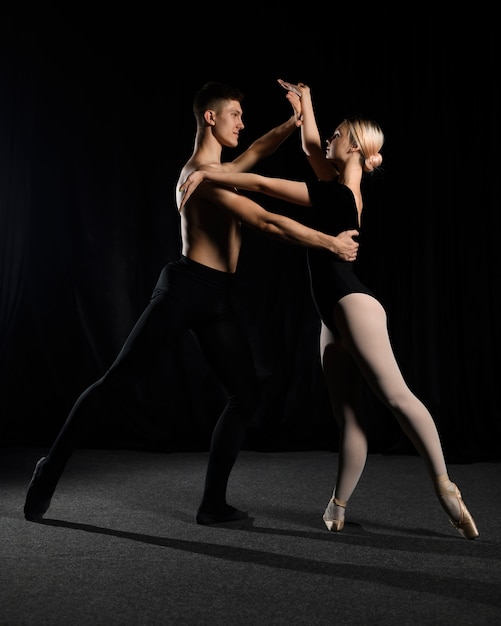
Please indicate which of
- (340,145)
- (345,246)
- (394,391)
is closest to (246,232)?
(340,145)

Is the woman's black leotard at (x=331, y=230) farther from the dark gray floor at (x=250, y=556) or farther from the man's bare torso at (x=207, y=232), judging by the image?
the dark gray floor at (x=250, y=556)

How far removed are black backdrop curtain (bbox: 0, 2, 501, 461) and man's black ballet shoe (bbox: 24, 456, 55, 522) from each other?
168 centimetres

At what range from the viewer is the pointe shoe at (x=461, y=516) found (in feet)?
8.91

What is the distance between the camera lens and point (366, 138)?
2.89 metres

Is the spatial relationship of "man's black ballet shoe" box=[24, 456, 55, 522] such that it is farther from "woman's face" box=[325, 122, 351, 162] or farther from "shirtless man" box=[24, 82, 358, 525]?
"woman's face" box=[325, 122, 351, 162]

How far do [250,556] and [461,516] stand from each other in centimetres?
71

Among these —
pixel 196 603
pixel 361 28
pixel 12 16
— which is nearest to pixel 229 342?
pixel 196 603

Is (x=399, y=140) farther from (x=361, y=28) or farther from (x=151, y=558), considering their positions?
(x=151, y=558)

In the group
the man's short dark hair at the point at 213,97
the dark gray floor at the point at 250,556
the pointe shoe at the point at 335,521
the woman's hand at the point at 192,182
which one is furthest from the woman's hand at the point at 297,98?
the dark gray floor at the point at 250,556

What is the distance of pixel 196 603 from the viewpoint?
2174 mm

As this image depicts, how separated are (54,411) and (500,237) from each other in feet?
8.91

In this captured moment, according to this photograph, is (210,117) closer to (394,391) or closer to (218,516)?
(394,391)

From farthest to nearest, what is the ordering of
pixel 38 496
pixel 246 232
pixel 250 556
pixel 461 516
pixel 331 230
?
1. pixel 246 232
2. pixel 38 496
3. pixel 331 230
4. pixel 461 516
5. pixel 250 556

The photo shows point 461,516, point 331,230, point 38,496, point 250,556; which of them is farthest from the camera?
point 38,496
